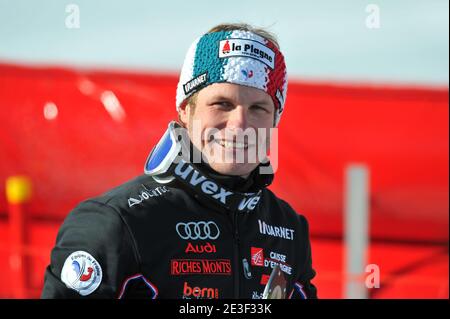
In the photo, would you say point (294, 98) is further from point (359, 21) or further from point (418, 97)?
point (359, 21)

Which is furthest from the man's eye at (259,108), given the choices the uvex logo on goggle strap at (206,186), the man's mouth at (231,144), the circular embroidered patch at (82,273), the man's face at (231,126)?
the circular embroidered patch at (82,273)

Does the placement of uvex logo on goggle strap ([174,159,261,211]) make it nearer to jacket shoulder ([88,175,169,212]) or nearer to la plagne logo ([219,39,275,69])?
jacket shoulder ([88,175,169,212])

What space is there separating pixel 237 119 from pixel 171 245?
333 mm

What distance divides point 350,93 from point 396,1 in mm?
1268

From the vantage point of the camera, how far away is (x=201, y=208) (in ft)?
6.53

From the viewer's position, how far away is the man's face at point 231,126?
1894 millimetres

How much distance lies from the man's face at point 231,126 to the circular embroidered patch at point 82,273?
39 cm

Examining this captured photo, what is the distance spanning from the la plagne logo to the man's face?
96 mm

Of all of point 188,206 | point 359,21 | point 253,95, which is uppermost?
point 359,21

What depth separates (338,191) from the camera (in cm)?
442

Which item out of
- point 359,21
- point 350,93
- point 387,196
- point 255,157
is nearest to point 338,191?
point 387,196

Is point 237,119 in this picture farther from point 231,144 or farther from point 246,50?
point 246,50

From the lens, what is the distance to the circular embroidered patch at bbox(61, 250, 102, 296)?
175 cm

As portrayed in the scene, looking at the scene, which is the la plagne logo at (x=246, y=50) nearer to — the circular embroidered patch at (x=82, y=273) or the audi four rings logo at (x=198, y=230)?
the audi four rings logo at (x=198, y=230)
